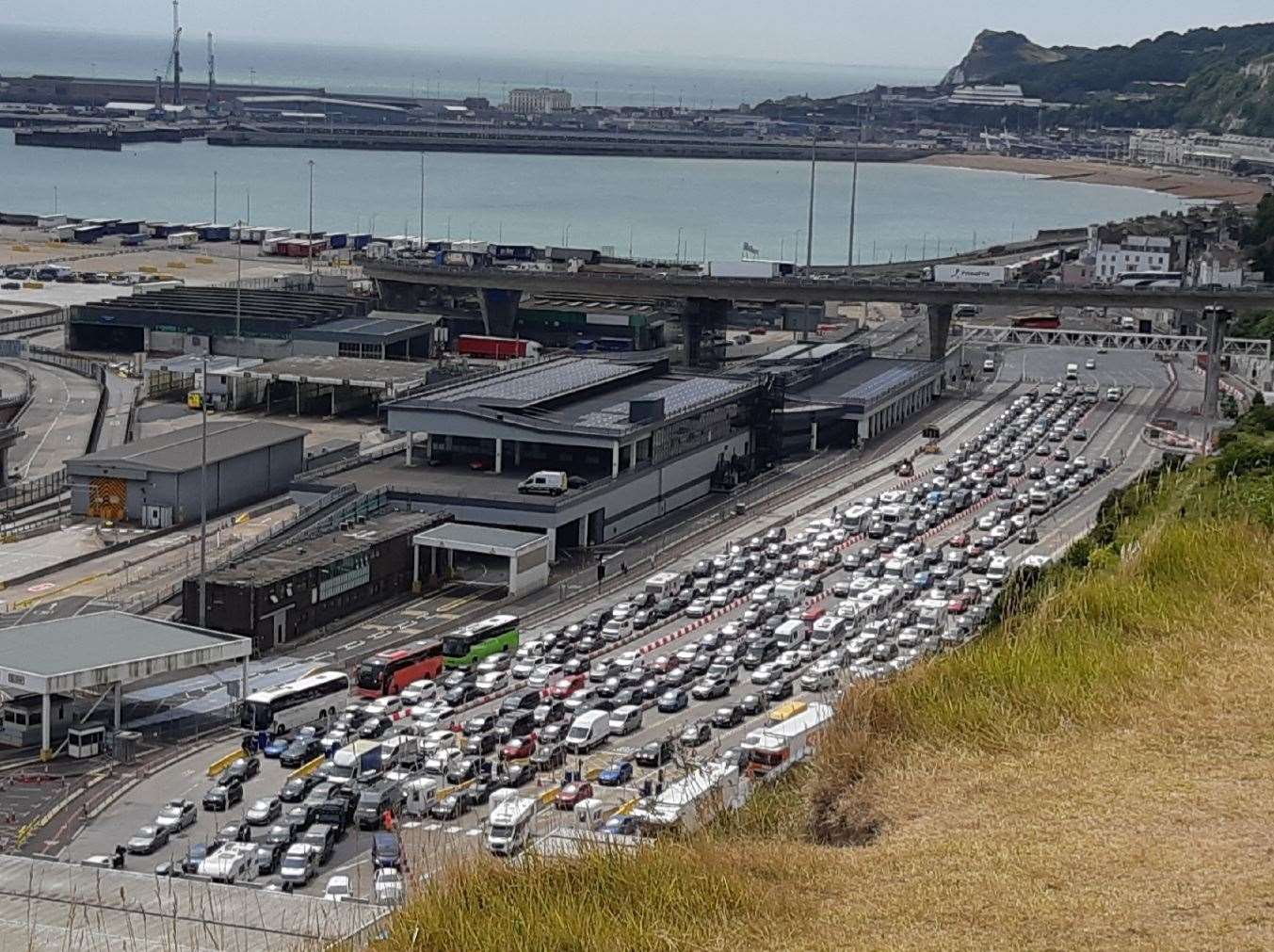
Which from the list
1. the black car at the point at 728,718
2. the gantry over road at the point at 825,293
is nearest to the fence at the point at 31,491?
the black car at the point at 728,718

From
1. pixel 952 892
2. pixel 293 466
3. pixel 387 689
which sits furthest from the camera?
pixel 293 466

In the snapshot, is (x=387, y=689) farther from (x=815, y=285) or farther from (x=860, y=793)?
(x=815, y=285)

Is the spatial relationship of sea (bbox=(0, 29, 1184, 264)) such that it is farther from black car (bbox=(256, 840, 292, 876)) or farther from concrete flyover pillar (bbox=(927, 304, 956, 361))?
black car (bbox=(256, 840, 292, 876))

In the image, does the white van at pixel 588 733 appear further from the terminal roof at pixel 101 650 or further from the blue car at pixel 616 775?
the terminal roof at pixel 101 650

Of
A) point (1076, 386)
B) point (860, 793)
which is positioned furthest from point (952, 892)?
point (1076, 386)

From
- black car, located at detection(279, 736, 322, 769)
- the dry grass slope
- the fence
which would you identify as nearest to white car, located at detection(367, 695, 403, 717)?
black car, located at detection(279, 736, 322, 769)

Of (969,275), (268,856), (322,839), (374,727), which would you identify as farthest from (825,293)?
(268,856)
